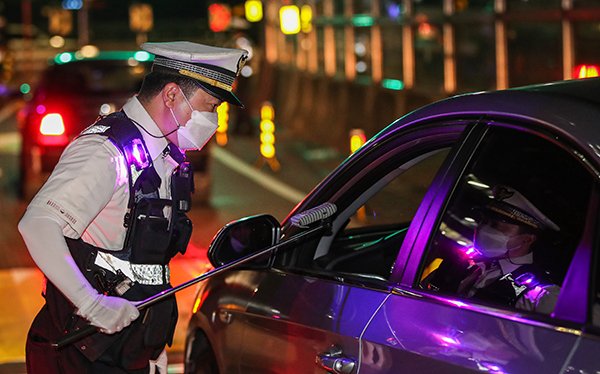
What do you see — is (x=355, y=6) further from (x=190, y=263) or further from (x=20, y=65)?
(x=20, y=65)

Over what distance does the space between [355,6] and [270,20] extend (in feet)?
34.8

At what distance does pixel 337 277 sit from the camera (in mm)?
2723

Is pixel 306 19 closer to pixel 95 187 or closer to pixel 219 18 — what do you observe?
pixel 219 18

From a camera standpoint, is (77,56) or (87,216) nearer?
(87,216)

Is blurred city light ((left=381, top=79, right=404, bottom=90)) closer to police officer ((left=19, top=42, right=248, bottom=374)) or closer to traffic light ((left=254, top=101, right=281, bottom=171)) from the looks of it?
traffic light ((left=254, top=101, right=281, bottom=171))

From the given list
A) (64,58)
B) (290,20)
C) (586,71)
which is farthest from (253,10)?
(586,71)

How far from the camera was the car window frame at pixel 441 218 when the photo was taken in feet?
6.37

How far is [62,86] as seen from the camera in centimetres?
1005

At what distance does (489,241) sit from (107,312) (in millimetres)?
1205

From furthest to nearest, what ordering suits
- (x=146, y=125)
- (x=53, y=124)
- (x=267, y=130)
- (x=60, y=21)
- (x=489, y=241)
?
(x=60, y=21)
(x=267, y=130)
(x=53, y=124)
(x=146, y=125)
(x=489, y=241)

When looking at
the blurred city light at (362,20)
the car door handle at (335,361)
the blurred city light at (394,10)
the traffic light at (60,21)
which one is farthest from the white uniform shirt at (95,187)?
the traffic light at (60,21)

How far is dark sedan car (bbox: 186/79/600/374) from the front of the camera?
1983 mm

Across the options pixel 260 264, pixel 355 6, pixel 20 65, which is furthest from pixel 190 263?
pixel 20 65

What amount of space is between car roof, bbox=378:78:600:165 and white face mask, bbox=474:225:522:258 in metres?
0.37
